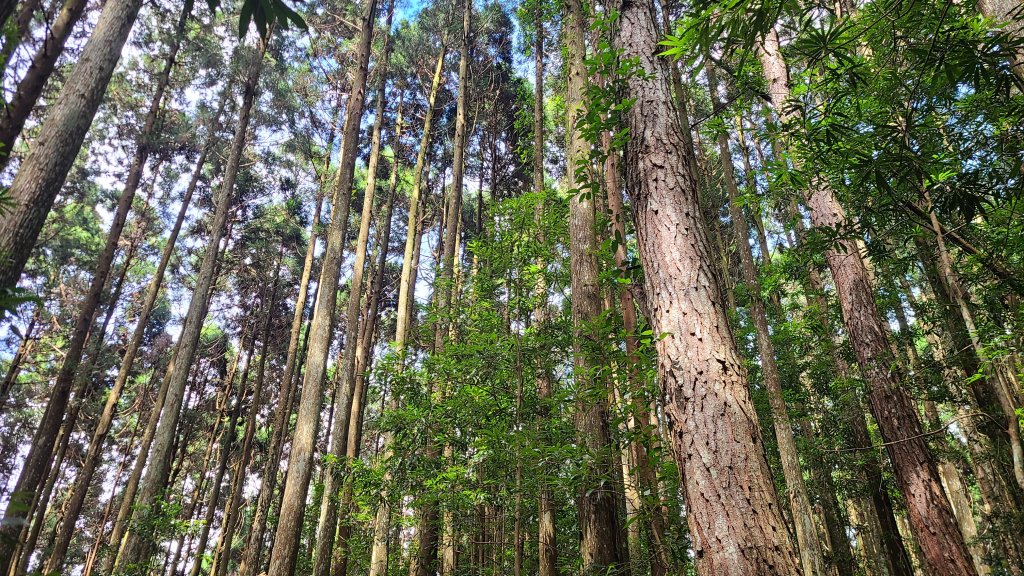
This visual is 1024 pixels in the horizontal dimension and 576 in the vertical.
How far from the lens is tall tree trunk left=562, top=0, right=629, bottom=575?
3.83 metres

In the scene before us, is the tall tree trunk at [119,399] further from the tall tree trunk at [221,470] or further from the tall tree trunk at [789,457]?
the tall tree trunk at [789,457]

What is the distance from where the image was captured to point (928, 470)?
4738 millimetres

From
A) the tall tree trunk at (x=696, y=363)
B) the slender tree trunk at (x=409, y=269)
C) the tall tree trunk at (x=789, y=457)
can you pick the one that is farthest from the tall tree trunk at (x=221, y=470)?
the tall tree trunk at (x=696, y=363)

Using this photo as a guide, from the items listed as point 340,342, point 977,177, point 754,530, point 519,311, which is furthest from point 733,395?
point 340,342

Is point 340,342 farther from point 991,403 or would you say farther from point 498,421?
point 991,403

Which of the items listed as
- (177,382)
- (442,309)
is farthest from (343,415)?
(442,309)

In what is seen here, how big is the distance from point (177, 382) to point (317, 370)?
17.2ft

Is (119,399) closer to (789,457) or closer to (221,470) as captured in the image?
(221,470)

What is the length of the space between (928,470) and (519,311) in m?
4.21

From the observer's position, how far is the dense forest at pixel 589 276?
104 inches

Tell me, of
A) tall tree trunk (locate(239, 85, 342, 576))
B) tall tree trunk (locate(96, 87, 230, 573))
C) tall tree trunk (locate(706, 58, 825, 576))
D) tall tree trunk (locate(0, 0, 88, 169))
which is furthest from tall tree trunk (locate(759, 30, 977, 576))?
tall tree trunk (locate(239, 85, 342, 576))

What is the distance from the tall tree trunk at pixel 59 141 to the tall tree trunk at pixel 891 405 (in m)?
6.05

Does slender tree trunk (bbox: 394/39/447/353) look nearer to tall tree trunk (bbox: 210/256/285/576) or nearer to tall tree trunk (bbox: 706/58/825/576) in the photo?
tall tree trunk (bbox: 706/58/825/576)

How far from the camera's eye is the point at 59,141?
4.54 meters
